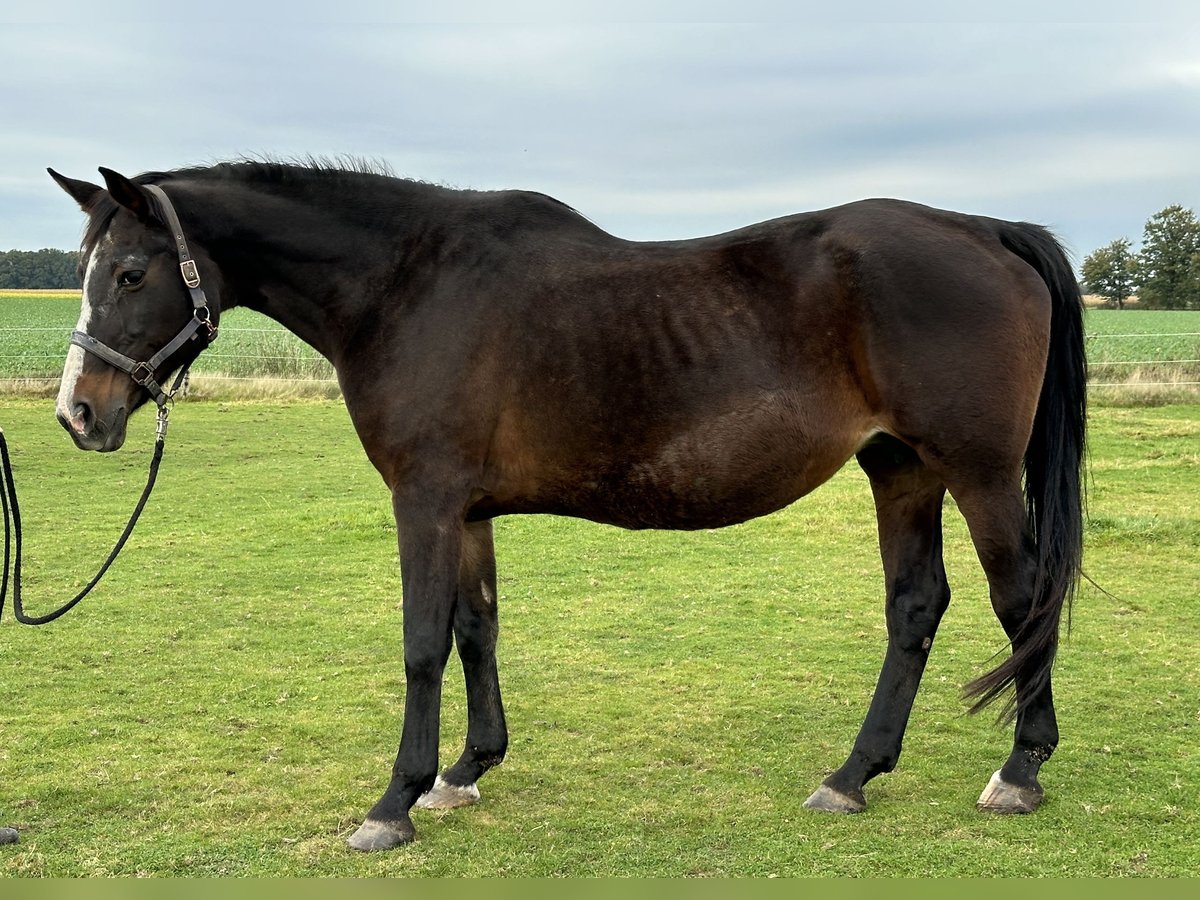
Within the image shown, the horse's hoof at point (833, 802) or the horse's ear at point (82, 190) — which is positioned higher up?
the horse's ear at point (82, 190)

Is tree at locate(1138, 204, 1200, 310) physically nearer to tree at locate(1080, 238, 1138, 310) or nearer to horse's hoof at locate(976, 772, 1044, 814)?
tree at locate(1080, 238, 1138, 310)

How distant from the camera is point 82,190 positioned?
3.99m

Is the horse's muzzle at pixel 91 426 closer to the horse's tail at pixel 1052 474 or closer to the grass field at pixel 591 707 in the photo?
the grass field at pixel 591 707

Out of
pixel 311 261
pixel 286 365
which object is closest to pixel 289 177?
pixel 311 261

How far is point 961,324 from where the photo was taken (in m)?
3.90

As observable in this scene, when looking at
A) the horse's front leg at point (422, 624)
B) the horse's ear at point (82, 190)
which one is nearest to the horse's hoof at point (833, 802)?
the horse's front leg at point (422, 624)

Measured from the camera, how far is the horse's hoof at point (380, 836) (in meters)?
3.72

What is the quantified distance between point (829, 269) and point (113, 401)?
273 centimetres

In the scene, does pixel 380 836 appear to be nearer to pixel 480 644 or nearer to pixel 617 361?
pixel 480 644

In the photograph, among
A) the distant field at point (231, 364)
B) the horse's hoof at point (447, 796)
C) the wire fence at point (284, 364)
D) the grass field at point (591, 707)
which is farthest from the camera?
the distant field at point (231, 364)

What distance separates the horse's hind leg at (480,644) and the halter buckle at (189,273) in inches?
57.4

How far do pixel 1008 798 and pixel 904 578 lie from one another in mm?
945

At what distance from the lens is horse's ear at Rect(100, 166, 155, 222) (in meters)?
3.71

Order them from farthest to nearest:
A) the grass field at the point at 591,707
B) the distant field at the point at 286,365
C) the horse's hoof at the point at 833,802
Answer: the distant field at the point at 286,365 < the horse's hoof at the point at 833,802 < the grass field at the point at 591,707
